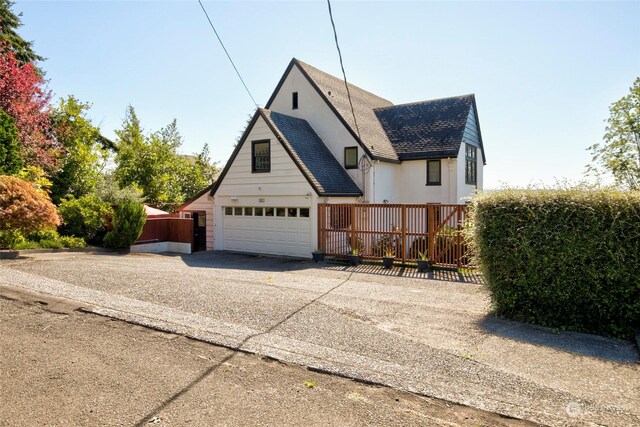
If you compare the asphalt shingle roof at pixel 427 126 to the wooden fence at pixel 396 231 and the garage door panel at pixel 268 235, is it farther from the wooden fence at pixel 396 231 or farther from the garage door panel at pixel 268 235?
the garage door panel at pixel 268 235

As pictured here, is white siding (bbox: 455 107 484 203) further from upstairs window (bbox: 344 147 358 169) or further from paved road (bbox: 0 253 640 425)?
paved road (bbox: 0 253 640 425)

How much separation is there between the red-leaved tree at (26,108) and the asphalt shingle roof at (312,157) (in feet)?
40.5

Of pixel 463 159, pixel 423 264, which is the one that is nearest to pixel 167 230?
pixel 423 264

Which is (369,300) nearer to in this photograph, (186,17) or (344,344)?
(344,344)

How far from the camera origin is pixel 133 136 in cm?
3219

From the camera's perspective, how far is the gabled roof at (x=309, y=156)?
16344mm

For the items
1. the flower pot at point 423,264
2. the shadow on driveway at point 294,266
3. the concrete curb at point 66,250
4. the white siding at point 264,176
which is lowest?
the shadow on driveway at point 294,266

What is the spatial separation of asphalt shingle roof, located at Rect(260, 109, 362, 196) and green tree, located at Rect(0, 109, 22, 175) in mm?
10983

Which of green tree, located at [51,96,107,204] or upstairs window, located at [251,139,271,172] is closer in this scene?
upstairs window, located at [251,139,271,172]

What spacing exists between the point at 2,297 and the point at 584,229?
1096cm

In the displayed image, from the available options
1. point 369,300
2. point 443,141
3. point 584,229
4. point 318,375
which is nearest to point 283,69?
point 443,141

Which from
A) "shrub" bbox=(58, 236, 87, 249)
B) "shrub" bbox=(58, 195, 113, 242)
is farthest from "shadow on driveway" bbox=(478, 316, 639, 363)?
"shrub" bbox=(58, 195, 113, 242)

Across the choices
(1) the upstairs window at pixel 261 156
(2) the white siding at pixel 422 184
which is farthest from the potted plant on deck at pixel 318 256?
(2) the white siding at pixel 422 184

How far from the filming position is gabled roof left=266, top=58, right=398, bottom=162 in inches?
762
